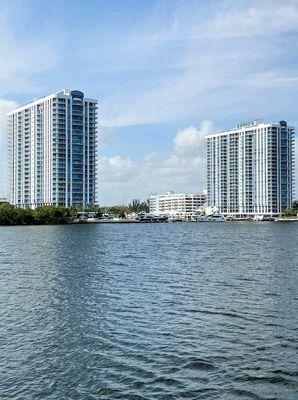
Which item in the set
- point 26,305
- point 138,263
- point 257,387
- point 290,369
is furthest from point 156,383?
point 138,263

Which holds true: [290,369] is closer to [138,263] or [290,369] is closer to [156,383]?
[156,383]

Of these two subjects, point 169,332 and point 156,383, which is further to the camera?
point 169,332

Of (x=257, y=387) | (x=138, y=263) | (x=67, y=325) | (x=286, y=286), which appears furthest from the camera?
(x=138, y=263)

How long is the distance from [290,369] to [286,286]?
23.0 m

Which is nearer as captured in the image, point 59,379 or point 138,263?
→ point 59,379

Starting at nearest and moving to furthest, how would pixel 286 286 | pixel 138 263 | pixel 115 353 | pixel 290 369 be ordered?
pixel 290 369, pixel 115 353, pixel 286 286, pixel 138 263

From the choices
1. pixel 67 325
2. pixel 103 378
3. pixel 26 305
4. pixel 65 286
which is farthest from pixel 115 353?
pixel 65 286

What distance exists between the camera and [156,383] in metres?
20.7

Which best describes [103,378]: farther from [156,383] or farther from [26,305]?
[26,305]

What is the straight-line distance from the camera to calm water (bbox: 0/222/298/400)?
2050 cm

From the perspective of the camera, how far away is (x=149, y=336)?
2791 cm

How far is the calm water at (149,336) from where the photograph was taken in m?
20.5

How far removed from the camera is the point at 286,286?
44406 mm

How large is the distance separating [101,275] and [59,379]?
107 ft
